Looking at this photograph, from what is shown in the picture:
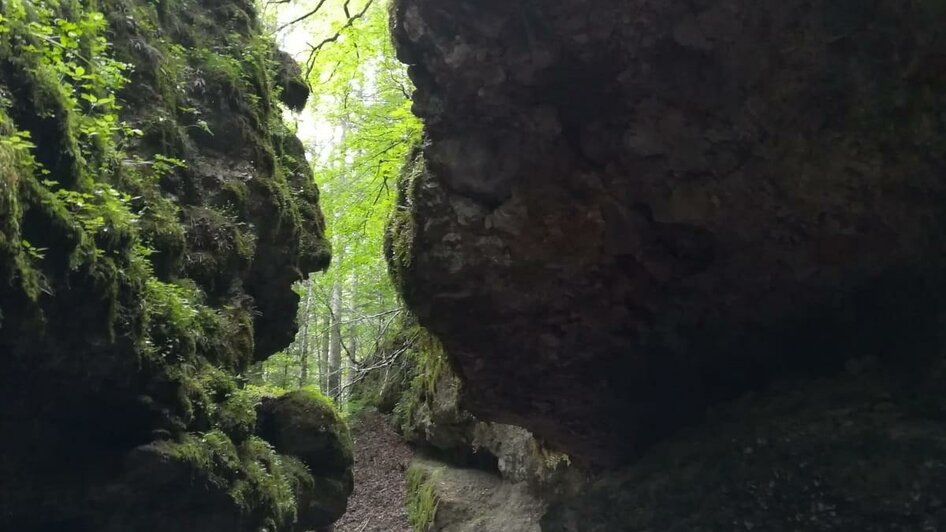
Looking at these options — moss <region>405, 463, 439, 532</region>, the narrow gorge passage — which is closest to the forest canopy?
moss <region>405, 463, 439, 532</region>

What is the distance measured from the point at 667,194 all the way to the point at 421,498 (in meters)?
6.77

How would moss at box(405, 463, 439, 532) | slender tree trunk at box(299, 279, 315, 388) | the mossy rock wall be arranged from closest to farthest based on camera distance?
the mossy rock wall
moss at box(405, 463, 439, 532)
slender tree trunk at box(299, 279, 315, 388)

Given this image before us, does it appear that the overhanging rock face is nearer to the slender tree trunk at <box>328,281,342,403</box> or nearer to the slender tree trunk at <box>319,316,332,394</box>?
the slender tree trunk at <box>328,281,342,403</box>

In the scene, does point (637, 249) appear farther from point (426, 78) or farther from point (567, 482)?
point (567, 482)

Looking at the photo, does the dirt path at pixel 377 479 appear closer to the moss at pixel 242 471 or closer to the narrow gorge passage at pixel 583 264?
the moss at pixel 242 471

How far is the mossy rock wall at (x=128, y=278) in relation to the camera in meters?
4.50

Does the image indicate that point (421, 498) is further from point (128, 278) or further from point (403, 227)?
point (128, 278)

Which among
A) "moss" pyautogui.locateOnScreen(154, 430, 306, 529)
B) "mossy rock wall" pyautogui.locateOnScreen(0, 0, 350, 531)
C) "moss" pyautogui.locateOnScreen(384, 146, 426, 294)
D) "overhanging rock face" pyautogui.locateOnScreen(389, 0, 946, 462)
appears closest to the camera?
"overhanging rock face" pyautogui.locateOnScreen(389, 0, 946, 462)

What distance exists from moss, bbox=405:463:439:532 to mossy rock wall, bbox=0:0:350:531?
1.87 meters

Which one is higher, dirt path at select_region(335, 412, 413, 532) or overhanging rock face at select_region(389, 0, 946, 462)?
overhanging rock face at select_region(389, 0, 946, 462)

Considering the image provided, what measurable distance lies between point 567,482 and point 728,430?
8.38 feet

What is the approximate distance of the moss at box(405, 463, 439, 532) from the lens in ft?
30.3

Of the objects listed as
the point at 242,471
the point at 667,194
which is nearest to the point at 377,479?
the point at 242,471

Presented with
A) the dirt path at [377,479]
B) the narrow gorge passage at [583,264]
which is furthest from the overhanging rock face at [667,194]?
the dirt path at [377,479]
